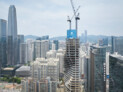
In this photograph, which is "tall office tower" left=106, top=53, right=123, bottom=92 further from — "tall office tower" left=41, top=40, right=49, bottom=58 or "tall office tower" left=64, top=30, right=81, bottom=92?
"tall office tower" left=41, top=40, right=49, bottom=58

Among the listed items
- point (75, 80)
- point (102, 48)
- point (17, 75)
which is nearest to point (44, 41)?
point (17, 75)

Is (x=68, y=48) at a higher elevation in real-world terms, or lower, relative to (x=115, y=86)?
higher

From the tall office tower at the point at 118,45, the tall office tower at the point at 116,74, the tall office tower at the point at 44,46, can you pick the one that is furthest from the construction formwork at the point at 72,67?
the tall office tower at the point at 44,46

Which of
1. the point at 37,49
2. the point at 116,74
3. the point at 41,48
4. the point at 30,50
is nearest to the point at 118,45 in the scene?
the point at 116,74

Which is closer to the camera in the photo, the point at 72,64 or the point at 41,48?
the point at 72,64

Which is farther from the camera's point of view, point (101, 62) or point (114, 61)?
point (101, 62)

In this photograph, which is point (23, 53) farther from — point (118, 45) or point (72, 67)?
point (118, 45)

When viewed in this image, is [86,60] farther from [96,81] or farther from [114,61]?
[114,61]

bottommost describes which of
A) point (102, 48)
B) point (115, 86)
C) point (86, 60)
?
point (115, 86)
